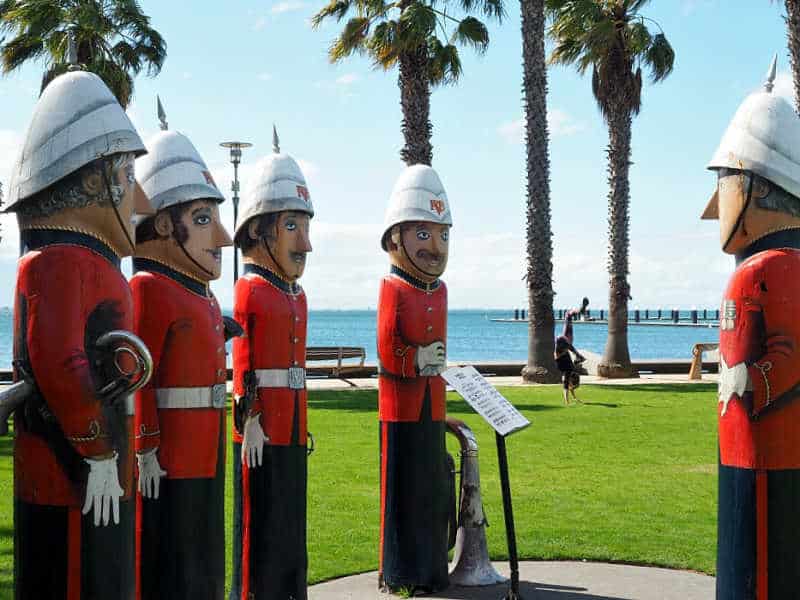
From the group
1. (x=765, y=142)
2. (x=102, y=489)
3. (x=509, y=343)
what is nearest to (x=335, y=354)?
(x=765, y=142)

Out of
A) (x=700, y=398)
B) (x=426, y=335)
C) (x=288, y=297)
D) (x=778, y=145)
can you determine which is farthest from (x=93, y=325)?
(x=700, y=398)

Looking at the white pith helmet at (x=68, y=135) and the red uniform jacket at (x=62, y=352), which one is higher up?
the white pith helmet at (x=68, y=135)

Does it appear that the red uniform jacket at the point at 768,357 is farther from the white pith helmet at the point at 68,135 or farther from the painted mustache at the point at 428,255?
the white pith helmet at the point at 68,135

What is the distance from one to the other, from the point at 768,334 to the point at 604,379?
17089 millimetres

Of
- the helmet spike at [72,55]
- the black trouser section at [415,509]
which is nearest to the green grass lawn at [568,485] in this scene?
the black trouser section at [415,509]

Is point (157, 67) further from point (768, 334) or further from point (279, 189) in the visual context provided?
point (768, 334)

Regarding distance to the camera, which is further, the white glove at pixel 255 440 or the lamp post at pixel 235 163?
the lamp post at pixel 235 163

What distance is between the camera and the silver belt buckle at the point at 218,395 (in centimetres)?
472

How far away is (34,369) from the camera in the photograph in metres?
3.67

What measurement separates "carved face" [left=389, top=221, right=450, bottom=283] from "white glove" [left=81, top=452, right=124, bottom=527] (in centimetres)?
299

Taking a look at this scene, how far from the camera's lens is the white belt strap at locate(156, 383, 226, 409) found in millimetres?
4586

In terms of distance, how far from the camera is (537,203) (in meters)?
19.2

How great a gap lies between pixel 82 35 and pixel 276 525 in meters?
13.4

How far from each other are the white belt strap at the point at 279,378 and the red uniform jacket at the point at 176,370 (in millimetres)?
624
